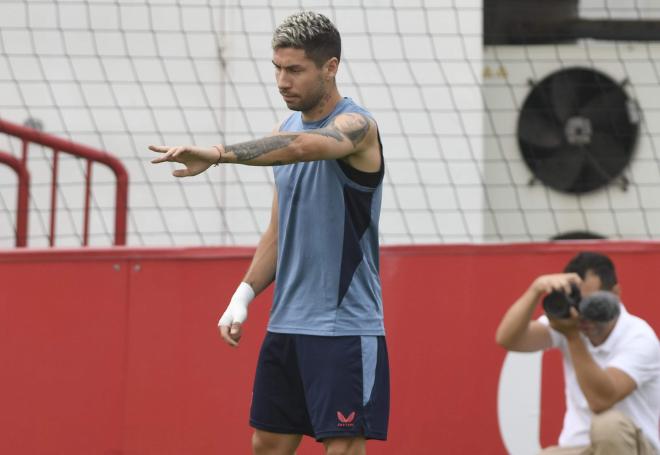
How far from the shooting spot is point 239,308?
3936 mm

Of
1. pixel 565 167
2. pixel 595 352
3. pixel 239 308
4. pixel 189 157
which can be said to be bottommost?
pixel 595 352

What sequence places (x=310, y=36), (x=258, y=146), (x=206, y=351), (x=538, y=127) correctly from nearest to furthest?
(x=258, y=146)
(x=310, y=36)
(x=206, y=351)
(x=538, y=127)

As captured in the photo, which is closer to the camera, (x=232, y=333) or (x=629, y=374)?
(x=232, y=333)

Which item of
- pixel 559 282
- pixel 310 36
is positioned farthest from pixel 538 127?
pixel 310 36

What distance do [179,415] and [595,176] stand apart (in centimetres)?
404

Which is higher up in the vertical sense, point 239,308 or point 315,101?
point 315,101

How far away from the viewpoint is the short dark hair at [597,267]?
4.65 meters

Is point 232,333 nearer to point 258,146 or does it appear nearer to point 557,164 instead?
point 258,146

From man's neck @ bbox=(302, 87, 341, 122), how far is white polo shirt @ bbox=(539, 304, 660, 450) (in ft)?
4.60

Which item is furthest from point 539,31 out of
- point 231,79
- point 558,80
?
point 231,79

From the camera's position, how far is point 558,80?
8.04 metres

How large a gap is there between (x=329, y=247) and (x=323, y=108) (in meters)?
0.43

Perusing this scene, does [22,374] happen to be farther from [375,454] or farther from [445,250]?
[445,250]

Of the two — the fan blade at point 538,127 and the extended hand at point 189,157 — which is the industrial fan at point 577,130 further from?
the extended hand at point 189,157
